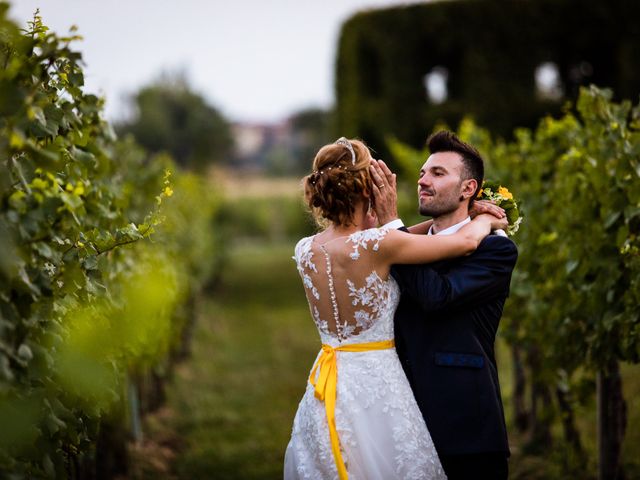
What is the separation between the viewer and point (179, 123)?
1625 inches

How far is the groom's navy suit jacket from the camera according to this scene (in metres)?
3.01

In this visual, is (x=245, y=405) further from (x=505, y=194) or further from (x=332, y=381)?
(x=505, y=194)

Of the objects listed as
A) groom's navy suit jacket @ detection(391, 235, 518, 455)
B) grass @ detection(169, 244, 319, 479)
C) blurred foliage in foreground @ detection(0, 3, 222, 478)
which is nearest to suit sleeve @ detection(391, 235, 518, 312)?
groom's navy suit jacket @ detection(391, 235, 518, 455)

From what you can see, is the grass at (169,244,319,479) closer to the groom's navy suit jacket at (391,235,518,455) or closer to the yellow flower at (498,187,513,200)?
the groom's navy suit jacket at (391,235,518,455)

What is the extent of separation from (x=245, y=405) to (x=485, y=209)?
636 centimetres

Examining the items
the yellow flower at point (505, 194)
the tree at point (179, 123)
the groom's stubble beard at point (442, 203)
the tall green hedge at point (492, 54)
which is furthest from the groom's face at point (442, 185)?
the tree at point (179, 123)

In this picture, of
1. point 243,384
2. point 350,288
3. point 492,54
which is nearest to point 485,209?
point 350,288

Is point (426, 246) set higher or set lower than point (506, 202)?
lower

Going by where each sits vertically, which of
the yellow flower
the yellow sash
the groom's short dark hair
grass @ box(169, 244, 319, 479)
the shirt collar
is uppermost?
the groom's short dark hair

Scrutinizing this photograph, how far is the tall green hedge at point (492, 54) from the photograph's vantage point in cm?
1720

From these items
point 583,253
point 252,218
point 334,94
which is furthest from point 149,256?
point 252,218

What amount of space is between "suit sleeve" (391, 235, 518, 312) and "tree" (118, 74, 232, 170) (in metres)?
37.1

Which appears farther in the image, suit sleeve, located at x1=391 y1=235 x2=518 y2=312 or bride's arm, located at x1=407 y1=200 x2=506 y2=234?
bride's arm, located at x1=407 y1=200 x2=506 y2=234

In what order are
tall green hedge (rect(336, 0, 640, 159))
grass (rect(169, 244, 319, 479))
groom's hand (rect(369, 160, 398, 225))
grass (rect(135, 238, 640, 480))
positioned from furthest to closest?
tall green hedge (rect(336, 0, 640, 159))
grass (rect(169, 244, 319, 479))
grass (rect(135, 238, 640, 480))
groom's hand (rect(369, 160, 398, 225))
